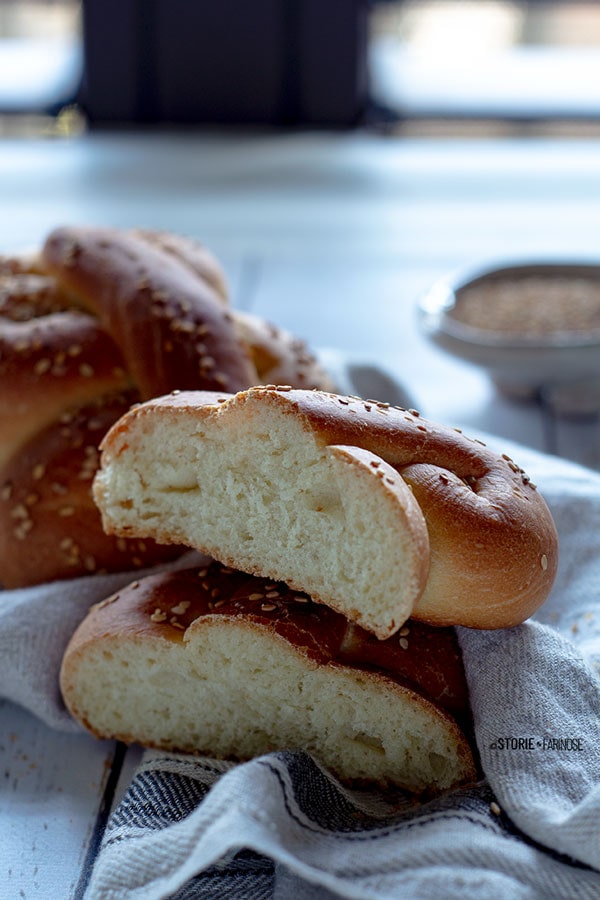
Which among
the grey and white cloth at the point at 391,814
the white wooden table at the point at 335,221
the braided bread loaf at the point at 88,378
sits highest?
the braided bread loaf at the point at 88,378

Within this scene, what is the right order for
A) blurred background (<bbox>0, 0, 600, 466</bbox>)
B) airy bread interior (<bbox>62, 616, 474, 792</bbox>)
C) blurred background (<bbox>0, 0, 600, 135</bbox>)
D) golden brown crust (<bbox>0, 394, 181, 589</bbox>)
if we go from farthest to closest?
1. blurred background (<bbox>0, 0, 600, 135</bbox>)
2. blurred background (<bbox>0, 0, 600, 466</bbox>)
3. golden brown crust (<bbox>0, 394, 181, 589</bbox>)
4. airy bread interior (<bbox>62, 616, 474, 792</bbox>)

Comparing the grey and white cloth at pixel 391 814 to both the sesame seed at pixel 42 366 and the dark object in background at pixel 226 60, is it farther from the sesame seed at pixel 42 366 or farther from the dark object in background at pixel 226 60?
the dark object in background at pixel 226 60

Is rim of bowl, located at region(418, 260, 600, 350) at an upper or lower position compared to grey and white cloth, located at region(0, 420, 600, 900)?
upper


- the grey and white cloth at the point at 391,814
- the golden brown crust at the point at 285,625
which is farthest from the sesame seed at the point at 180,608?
the grey and white cloth at the point at 391,814

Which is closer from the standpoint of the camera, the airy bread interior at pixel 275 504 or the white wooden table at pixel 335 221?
the airy bread interior at pixel 275 504

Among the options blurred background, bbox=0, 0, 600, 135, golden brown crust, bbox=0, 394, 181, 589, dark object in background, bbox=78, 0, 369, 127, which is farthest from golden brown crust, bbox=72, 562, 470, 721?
dark object in background, bbox=78, 0, 369, 127

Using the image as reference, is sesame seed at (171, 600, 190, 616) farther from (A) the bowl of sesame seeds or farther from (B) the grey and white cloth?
(A) the bowl of sesame seeds
